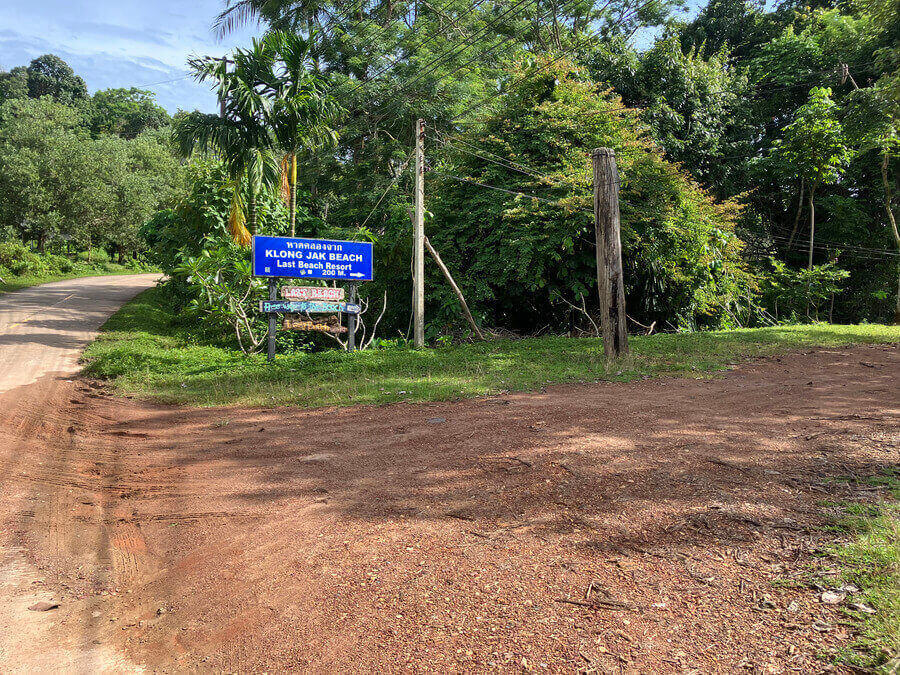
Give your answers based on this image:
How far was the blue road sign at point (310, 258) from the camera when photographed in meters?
11.4

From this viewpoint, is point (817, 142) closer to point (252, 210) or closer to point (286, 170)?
point (286, 170)

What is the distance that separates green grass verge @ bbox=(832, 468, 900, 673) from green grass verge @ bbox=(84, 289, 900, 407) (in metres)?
5.59

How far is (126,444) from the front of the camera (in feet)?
21.3

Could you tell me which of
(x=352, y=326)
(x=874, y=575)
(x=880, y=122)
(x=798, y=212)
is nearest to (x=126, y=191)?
(x=352, y=326)

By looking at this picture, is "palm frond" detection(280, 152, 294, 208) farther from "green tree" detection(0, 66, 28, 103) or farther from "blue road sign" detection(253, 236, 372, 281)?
"green tree" detection(0, 66, 28, 103)

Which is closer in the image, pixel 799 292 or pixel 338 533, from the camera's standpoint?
pixel 338 533

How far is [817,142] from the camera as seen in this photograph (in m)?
19.0

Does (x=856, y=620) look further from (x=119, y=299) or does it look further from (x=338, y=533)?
(x=119, y=299)

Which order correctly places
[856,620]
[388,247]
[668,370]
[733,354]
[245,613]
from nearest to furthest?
[856,620], [245,613], [668,370], [733,354], [388,247]

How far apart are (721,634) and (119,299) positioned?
21.8m

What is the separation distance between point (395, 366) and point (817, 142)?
1679cm

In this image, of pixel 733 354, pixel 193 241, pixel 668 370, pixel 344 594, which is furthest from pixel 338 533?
pixel 193 241

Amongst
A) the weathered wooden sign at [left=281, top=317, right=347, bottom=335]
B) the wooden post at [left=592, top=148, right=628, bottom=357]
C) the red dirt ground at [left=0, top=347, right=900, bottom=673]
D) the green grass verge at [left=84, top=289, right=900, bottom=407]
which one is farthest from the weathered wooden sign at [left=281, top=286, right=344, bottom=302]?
the wooden post at [left=592, top=148, right=628, bottom=357]

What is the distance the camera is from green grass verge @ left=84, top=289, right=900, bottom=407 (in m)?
9.09
